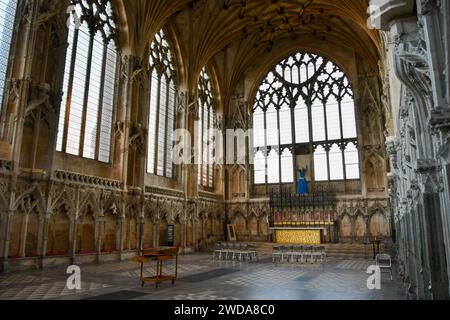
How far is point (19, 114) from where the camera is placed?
12.4 metres

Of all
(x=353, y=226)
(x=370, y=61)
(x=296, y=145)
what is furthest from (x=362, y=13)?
(x=353, y=226)

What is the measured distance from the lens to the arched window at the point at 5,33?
506 inches

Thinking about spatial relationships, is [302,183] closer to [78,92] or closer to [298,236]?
[298,236]

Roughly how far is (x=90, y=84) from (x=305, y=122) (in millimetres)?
16785

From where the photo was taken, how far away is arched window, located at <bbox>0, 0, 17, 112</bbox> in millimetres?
12844

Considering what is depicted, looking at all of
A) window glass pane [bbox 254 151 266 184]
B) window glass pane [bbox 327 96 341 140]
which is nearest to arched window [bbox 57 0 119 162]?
window glass pane [bbox 254 151 266 184]

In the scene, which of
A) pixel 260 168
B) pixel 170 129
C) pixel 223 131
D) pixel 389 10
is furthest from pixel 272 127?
pixel 389 10

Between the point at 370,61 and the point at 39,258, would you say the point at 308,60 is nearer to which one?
the point at 370,61

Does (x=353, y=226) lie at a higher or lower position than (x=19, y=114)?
lower

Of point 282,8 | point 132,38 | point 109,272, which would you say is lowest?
point 109,272

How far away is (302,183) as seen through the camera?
25.3 m

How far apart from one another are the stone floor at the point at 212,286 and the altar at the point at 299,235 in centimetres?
1036

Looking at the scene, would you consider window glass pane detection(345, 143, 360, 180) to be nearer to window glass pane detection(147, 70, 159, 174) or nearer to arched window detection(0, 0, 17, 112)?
window glass pane detection(147, 70, 159, 174)

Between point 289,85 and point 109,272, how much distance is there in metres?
21.1
